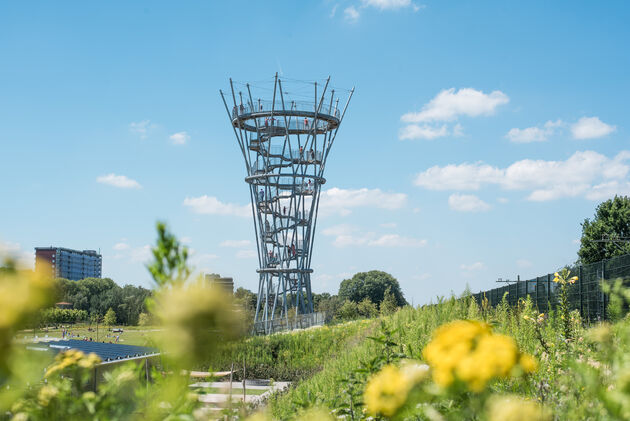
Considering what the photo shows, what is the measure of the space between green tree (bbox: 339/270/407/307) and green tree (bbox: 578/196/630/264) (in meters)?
36.3

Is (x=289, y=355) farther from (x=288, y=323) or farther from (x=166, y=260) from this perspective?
(x=288, y=323)

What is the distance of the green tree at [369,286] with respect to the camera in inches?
3014

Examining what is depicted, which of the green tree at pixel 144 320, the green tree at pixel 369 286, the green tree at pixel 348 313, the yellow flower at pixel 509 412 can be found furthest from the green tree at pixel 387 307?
the green tree at pixel 369 286

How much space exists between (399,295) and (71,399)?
78.5 meters

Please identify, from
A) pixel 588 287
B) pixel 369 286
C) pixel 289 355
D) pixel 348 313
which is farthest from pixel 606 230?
pixel 369 286

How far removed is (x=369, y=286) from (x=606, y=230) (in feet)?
135

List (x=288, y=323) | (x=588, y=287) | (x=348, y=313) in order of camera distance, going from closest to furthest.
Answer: (x=588, y=287) → (x=288, y=323) → (x=348, y=313)

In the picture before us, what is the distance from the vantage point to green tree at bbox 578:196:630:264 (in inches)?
1526

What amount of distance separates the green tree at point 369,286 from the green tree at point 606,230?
3626 cm

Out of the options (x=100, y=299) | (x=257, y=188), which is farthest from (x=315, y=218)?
(x=100, y=299)

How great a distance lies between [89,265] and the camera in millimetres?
178625

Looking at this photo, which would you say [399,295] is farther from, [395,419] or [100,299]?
[395,419]

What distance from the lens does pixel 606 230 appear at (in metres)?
39.2

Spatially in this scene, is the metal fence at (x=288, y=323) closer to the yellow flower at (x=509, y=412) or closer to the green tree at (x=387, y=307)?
the green tree at (x=387, y=307)
